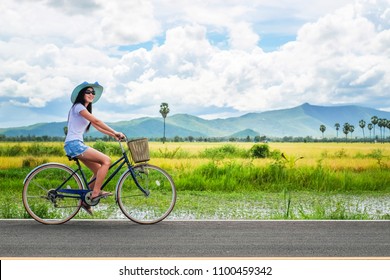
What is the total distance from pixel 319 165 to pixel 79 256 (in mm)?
12106

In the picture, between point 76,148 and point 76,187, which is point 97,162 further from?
point 76,187

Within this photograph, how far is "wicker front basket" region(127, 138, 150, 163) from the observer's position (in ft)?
26.7

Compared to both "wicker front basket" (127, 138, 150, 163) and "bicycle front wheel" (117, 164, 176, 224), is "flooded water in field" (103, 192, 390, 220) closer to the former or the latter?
"bicycle front wheel" (117, 164, 176, 224)

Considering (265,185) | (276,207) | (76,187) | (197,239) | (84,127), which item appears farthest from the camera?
(265,185)

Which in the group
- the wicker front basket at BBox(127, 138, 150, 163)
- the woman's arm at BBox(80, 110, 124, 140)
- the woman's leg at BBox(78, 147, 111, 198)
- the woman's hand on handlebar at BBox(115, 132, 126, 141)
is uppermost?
the woman's arm at BBox(80, 110, 124, 140)

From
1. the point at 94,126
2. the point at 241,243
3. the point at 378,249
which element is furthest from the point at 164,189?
the point at 378,249

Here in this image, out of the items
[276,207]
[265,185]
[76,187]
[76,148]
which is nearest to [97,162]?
[76,148]

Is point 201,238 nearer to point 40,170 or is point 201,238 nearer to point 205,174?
point 40,170

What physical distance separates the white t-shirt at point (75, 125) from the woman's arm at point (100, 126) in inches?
4.6

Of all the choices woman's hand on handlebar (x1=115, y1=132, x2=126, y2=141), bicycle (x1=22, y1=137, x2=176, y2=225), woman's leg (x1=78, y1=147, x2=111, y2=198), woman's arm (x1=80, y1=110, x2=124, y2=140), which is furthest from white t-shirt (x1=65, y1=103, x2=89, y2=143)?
woman's hand on handlebar (x1=115, y1=132, x2=126, y2=141)

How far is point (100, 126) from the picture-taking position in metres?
8.23

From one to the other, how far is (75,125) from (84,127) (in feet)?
0.43

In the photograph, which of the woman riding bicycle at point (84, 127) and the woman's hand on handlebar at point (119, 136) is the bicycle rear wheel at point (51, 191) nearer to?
the woman riding bicycle at point (84, 127)

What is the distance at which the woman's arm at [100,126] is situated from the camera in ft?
26.8
